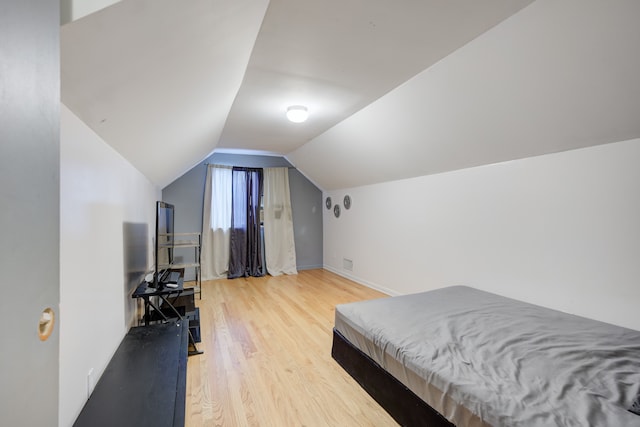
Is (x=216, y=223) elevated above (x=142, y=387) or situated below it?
above

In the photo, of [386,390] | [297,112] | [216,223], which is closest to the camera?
[386,390]

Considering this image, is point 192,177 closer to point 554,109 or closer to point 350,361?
point 350,361

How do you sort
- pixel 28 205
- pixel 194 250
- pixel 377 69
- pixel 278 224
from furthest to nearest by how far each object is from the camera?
pixel 278 224 < pixel 194 250 < pixel 377 69 < pixel 28 205

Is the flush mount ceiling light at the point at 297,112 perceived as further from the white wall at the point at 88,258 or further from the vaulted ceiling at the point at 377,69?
the white wall at the point at 88,258

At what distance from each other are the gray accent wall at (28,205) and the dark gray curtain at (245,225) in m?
5.02

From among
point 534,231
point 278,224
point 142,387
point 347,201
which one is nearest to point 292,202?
point 278,224

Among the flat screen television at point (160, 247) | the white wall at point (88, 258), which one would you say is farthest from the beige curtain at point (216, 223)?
the white wall at point (88, 258)

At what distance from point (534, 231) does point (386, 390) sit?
194 centimetres

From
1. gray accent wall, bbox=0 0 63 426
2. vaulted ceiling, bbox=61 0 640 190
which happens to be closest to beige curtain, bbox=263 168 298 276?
vaulted ceiling, bbox=61 0 640 190

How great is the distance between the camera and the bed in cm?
121

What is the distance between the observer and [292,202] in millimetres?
6051

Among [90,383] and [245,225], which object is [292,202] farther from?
[90,383]

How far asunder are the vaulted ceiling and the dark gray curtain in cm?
240

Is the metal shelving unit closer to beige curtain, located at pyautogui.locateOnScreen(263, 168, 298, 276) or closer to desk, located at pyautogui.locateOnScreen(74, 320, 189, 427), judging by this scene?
desk, located at pyautogui.locateOnScreen(74, 320, 189, 427)
